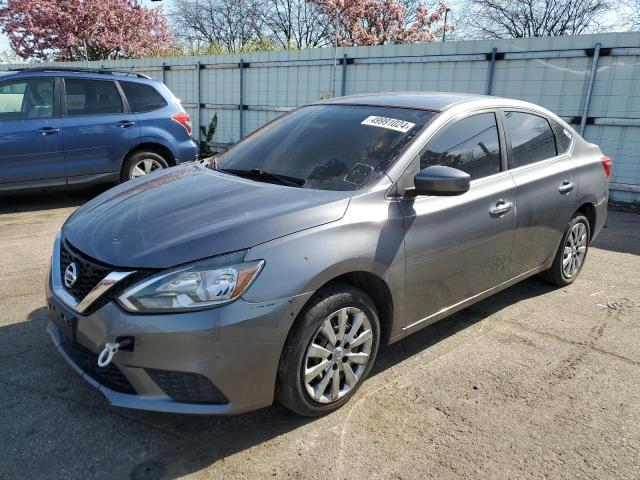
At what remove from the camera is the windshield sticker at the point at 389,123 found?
326cm

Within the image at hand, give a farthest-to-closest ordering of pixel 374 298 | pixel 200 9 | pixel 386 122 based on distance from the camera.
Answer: pixel 200 9 < pixel 386 122 < pixel 374 298

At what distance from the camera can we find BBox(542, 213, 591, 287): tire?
15.0 feet

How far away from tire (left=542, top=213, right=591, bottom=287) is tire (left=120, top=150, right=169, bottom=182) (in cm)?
530

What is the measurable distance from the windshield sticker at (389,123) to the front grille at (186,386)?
186 cm

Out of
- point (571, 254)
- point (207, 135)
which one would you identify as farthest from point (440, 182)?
point (207, 135)

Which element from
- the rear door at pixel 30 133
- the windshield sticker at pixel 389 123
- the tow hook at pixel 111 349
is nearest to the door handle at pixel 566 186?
the windshield sticker at pixel 389 123

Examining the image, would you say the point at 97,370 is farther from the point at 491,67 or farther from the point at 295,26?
the point at 295,26

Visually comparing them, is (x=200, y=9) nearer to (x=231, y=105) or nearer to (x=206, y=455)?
(x=231, y=105)

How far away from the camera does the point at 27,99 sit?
6590mm

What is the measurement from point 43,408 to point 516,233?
123 inches

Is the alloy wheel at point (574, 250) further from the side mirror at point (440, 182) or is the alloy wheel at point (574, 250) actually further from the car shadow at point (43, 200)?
the car shadow at point (43, 200)

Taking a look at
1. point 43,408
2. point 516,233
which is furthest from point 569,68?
point 43,408

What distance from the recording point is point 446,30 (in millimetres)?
30625

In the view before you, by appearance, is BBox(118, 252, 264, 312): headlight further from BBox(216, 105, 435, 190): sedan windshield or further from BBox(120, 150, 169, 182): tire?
BBox(120, 150, 169, 182): tire
